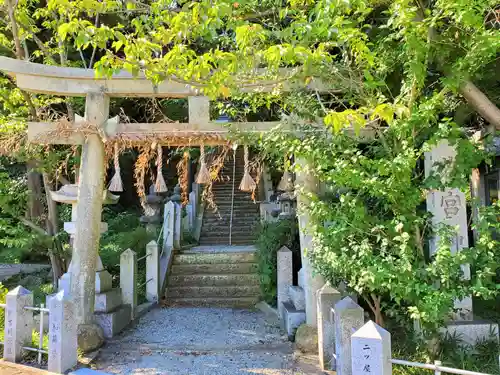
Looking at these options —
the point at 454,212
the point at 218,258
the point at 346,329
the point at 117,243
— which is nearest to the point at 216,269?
the point at 218,258

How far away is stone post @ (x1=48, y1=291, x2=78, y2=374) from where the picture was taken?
15.9 feet

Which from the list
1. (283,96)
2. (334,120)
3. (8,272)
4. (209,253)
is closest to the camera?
(334,120)

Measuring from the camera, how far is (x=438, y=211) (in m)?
5.29

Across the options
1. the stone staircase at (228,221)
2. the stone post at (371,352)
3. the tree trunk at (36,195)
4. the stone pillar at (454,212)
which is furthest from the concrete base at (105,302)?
the stone staircase at (228,221)

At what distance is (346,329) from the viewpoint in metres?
4.36

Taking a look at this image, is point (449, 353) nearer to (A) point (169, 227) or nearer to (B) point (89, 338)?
(B) point (89, 338)

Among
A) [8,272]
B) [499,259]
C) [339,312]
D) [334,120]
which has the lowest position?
[8,272]

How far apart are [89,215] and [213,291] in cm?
426

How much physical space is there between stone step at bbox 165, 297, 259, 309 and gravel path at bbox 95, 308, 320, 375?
0.91 meters

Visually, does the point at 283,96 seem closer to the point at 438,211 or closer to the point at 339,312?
the point at 438,211

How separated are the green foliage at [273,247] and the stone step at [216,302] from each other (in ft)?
1.97

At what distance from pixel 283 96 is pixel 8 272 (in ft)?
35.6

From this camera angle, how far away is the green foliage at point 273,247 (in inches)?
328

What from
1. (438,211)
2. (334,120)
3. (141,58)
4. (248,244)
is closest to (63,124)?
(141,58)
